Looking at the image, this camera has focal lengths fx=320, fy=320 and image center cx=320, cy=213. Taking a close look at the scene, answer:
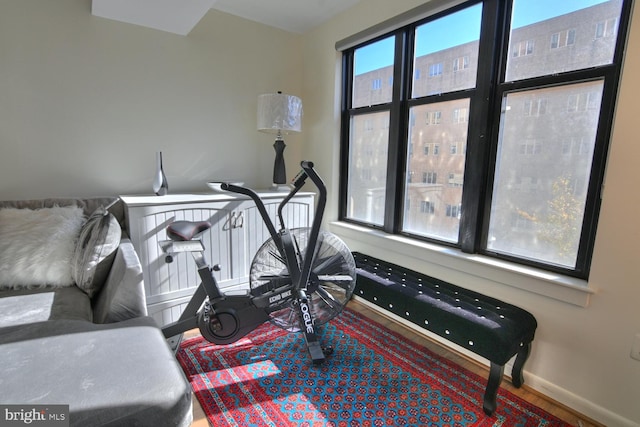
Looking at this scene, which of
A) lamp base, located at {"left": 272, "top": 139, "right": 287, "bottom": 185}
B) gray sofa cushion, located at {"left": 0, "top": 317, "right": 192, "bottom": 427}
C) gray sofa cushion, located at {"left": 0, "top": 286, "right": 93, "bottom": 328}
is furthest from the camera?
lamp base, located at {"left": 272, "top": 139, "right": 287, "bottom": 185}

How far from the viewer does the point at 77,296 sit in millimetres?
1579

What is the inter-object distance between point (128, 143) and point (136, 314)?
1.37m

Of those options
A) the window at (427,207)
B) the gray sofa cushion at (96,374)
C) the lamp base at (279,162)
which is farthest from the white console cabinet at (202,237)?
the window at (427,207)

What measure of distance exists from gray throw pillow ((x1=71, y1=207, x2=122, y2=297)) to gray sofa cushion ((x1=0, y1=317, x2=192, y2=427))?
444 mm

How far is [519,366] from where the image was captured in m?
1.68

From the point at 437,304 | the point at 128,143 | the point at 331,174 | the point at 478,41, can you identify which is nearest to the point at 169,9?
the point at 128,143

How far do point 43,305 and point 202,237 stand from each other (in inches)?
35.5

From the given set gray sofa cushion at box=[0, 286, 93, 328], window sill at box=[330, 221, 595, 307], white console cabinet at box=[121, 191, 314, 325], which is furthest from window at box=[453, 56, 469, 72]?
gray sofa cushion at box=[0, 286, 93, 328]

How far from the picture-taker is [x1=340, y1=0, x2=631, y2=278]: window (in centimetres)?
152

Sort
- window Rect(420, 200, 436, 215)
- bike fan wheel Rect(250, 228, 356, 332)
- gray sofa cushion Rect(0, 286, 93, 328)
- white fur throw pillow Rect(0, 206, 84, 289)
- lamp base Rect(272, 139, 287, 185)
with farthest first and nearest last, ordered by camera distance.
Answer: lamp base Rect(272, 139, 287, 185) < window Rect(420, 200, 436, 215) < bike fan wheel Rect(250, 228, 356, 332) < white fur throw pillow Rect(0, 206, 84, 289) < gray sofa cushion Rect(0, 286, 93, 328)

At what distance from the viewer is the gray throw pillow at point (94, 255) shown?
165 centimetres

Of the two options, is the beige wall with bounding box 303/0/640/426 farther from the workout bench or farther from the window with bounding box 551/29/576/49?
the window with bounding box 551/29/576/49

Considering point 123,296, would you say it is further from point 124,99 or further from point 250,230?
point 124,99

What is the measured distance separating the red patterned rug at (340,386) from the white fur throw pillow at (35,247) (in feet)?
2.67
